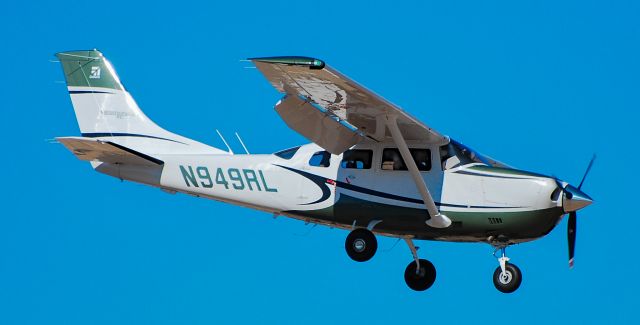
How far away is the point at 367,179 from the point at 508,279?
2787 millimetres

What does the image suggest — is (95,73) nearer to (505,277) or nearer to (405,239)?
(405,239)

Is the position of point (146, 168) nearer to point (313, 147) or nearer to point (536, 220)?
point (313, 147)

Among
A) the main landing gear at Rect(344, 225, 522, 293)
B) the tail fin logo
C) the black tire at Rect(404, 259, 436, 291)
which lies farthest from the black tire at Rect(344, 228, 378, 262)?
the tail fin logo

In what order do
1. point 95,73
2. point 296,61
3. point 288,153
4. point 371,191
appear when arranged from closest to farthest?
point 296,61, point 371,191, point 288,153, point 95,73

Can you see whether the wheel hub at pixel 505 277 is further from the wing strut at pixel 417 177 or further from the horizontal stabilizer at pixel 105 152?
the horizontal stabilizer at pixel 105 152

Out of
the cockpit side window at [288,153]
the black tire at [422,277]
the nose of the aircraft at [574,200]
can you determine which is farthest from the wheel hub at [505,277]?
the cockpit side window at [288,153]

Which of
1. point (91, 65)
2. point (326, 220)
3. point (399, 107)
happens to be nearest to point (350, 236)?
point (326, 220)

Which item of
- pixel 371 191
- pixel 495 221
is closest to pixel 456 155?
pixel 495 221

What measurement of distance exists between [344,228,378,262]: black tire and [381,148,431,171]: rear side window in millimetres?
1191

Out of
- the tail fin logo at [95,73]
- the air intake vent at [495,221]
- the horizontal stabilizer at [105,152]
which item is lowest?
the air intake vent at [495,221]

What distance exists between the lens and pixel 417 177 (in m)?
19.1

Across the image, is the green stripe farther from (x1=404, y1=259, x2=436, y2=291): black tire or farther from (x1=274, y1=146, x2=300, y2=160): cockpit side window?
(x1=404, y1=259, x2=436, y2=291): black tire

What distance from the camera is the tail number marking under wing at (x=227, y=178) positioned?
20.7 m

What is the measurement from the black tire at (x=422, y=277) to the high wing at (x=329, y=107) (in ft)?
8.12
